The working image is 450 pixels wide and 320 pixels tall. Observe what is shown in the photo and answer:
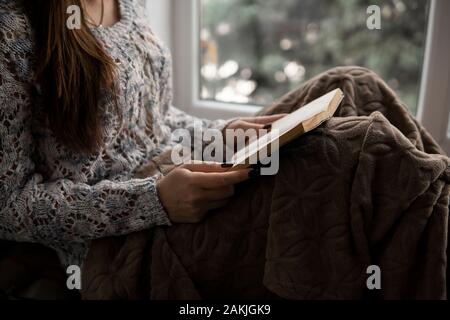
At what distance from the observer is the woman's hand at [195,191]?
0.75m

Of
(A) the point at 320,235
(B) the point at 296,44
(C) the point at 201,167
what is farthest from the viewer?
(B) the point at 296,44

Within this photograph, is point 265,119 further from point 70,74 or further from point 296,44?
point 296,44

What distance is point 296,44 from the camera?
57.1 inches

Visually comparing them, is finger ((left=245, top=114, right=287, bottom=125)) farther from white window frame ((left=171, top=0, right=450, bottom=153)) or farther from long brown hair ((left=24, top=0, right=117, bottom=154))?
white window frame ((left=171, top=0, right=450, bottom=153))

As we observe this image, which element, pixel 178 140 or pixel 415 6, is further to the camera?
pixel 415 6

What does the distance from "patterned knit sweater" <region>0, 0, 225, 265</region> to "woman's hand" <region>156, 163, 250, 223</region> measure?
0.02m

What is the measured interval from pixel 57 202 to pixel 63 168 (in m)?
0.07

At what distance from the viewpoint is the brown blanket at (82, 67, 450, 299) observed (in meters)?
0.68

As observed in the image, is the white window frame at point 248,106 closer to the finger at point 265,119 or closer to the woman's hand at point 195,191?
the finger at point 265,119

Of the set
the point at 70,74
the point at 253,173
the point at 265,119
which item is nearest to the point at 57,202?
the point at 70,74

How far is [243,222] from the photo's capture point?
0.76 metres
